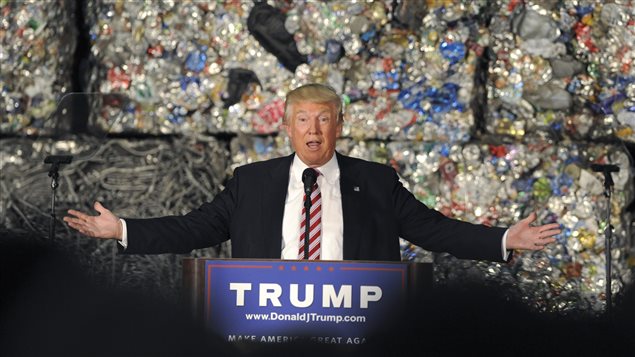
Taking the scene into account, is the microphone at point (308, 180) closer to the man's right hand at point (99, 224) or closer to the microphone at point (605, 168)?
the man's right hand at point (99, 224)

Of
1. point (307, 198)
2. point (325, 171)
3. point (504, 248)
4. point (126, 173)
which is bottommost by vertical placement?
point (504, 248)

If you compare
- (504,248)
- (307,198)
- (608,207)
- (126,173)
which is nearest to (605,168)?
A: (608,207)

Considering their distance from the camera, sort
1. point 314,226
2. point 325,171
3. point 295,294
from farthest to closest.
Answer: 1. point 325,171
2. point 314,226
3. point 295,294

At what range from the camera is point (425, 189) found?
6359 millimetres

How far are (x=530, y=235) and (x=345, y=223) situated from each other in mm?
544

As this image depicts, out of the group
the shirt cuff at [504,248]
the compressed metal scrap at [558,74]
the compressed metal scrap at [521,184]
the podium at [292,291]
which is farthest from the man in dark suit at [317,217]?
the compressed metal scrap at [558,74]

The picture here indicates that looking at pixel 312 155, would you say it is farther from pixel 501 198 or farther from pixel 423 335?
pixel 501 198

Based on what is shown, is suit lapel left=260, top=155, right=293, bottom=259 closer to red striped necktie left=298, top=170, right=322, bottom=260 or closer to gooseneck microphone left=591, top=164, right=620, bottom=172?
red striped necktie left=298, top=170, right=322, bottom=260

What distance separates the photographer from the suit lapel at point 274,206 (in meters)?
4.05

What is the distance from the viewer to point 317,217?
407 centimetres

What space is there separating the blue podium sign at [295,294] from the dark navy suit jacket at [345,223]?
601mm

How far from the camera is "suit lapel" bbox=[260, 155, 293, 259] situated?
405cm

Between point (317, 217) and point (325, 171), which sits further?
point (325, 171)

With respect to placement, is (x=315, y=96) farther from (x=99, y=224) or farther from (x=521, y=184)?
(x=521, y=184)
